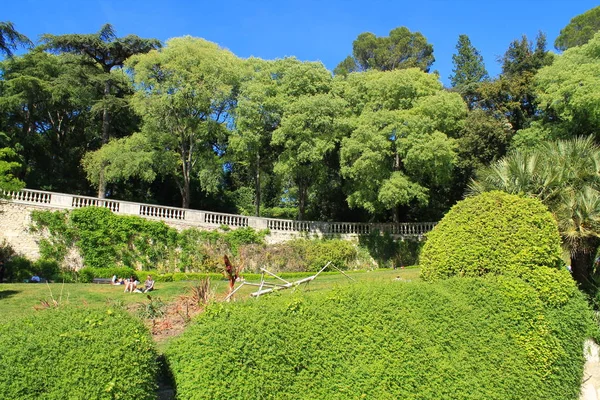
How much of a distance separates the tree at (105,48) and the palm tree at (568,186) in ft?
77.0

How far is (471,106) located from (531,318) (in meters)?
30.1

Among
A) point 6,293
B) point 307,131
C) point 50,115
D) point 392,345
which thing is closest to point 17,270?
point 6,293

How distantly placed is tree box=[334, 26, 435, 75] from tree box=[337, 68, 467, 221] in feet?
71.8

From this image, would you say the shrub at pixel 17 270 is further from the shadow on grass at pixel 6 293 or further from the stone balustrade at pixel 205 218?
the shadow on grass at pixel 6 293

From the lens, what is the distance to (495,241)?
9023mm

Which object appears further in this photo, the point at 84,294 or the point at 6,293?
the point at 84,294

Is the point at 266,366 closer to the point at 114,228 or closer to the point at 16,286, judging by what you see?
the point at 16,286

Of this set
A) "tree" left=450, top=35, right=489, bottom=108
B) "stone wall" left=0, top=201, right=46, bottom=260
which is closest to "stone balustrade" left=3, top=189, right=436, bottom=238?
"stone wall" left=0, top=201, right=46, bottom=260

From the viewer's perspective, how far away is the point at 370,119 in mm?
25500

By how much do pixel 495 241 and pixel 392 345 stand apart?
3.41 metres

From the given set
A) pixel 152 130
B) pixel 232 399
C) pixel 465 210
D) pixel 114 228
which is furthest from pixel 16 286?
pixel 465 210

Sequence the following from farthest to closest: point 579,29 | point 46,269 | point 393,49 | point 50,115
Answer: point 393,49, point 579,29, point 50,115, point 46,269

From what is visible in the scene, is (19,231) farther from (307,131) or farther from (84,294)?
(307,131)

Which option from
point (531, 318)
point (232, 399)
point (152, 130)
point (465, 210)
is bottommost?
point (232, 399)
